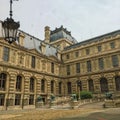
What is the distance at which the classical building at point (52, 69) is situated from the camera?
106ft

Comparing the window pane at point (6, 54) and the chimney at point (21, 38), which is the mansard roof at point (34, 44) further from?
the window pane at point (6, 54)

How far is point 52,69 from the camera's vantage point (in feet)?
142

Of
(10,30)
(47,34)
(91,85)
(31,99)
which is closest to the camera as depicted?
(10,30)

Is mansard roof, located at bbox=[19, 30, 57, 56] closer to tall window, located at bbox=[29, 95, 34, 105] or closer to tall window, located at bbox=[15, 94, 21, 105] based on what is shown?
tall window, located at bbox=[29, 95, 34, 105]

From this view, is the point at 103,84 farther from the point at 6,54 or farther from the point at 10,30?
the point at 10,30

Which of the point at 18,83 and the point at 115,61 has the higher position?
the point at 115,61

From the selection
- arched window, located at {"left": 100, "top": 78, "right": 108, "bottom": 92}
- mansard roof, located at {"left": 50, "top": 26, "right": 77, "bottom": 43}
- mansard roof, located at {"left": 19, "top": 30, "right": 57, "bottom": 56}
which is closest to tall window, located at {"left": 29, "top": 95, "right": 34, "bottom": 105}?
mansard roof, located at {"left": 19, "top": 30, "right": 57, "bottom": 56}

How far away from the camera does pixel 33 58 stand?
38.3 metres

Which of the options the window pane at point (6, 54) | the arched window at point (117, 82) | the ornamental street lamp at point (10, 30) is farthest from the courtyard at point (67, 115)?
the arched window at point (117, 82)

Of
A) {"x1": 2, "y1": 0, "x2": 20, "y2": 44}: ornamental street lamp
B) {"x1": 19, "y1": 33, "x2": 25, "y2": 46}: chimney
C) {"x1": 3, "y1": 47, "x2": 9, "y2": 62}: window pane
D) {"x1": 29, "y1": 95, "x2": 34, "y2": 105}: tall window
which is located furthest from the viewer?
{"x1": 19, "y1": 33, "x2": 25, "y2": 46}: chimney

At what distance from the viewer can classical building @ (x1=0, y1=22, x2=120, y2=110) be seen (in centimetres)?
3225

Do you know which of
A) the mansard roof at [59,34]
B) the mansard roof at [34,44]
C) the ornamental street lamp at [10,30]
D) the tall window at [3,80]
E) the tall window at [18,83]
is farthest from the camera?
the mansard roof at [59,34]

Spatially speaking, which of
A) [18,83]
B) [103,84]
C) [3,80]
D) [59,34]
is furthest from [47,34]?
[3,80]

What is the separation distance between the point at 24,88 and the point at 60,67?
1512 cm
